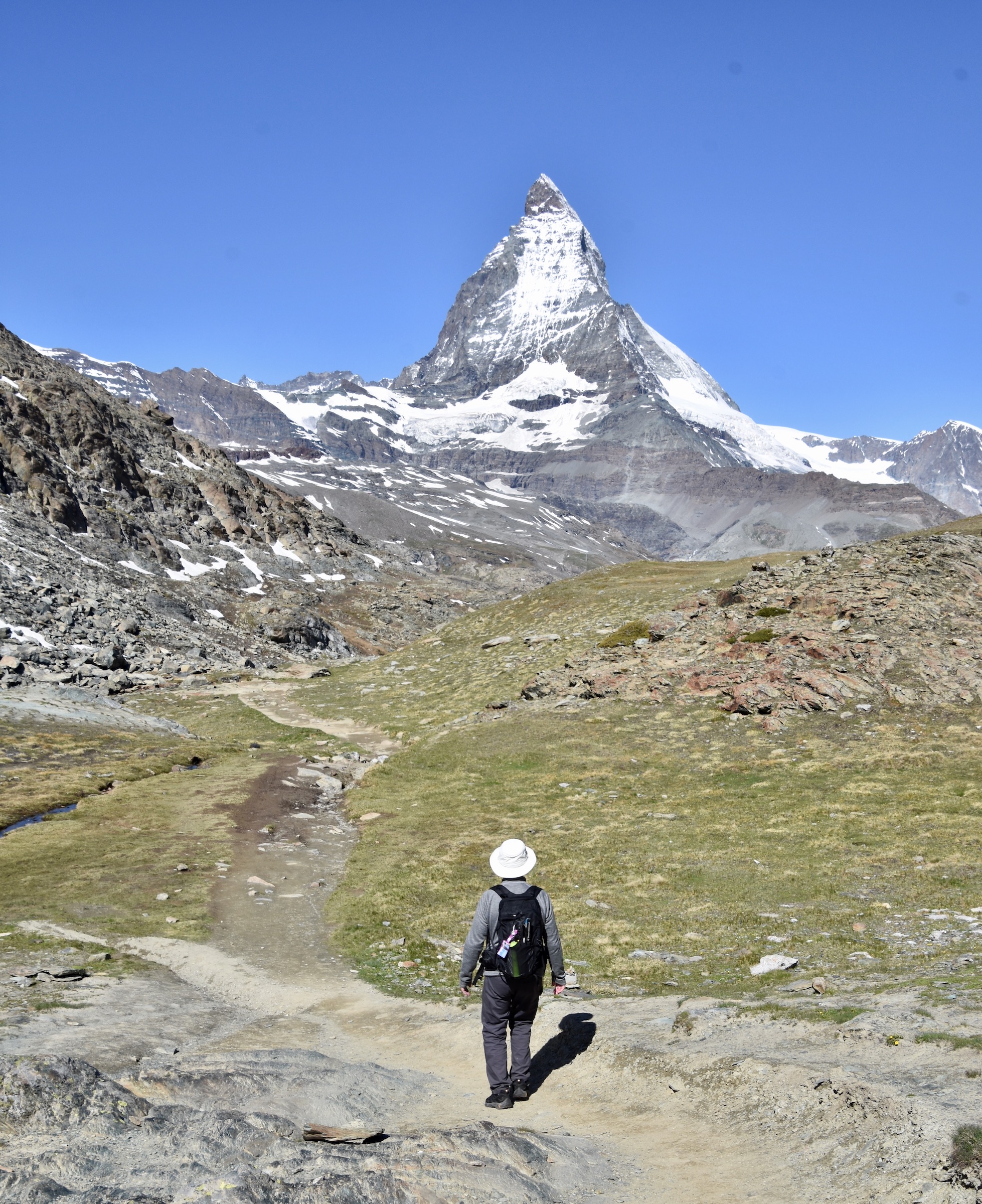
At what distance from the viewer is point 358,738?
151 ft

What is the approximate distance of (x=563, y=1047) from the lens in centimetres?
1208

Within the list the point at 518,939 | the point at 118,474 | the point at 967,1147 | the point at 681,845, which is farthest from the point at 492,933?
the point at 118,474

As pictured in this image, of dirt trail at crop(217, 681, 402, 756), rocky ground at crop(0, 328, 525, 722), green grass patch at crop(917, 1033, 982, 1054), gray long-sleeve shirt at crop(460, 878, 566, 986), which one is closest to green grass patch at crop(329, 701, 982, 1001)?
green grass patch at crop(917, 1033, 982, 1054)

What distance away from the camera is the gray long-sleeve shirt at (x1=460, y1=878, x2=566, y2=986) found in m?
11.1

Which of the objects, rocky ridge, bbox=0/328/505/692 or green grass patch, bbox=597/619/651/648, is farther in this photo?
rocky ridge, bbox=0/328/505/692

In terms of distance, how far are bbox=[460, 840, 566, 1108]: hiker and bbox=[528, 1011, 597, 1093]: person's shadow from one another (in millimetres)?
340

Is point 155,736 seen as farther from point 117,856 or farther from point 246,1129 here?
point 246,1129

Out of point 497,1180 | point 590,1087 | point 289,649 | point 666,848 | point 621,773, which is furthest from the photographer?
point 289,649

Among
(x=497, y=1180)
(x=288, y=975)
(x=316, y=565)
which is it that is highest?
(x=316, y=565)

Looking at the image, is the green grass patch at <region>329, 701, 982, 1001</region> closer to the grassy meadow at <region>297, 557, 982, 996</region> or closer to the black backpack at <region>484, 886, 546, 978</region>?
the grassy meadow at <region>297, 557, 982, 996</region>

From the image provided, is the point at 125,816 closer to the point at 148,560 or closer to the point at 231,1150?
the point at 231,1150

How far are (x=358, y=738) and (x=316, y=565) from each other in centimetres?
10972

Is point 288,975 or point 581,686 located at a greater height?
point 581,686

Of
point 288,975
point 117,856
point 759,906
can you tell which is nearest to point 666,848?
point 759,906
